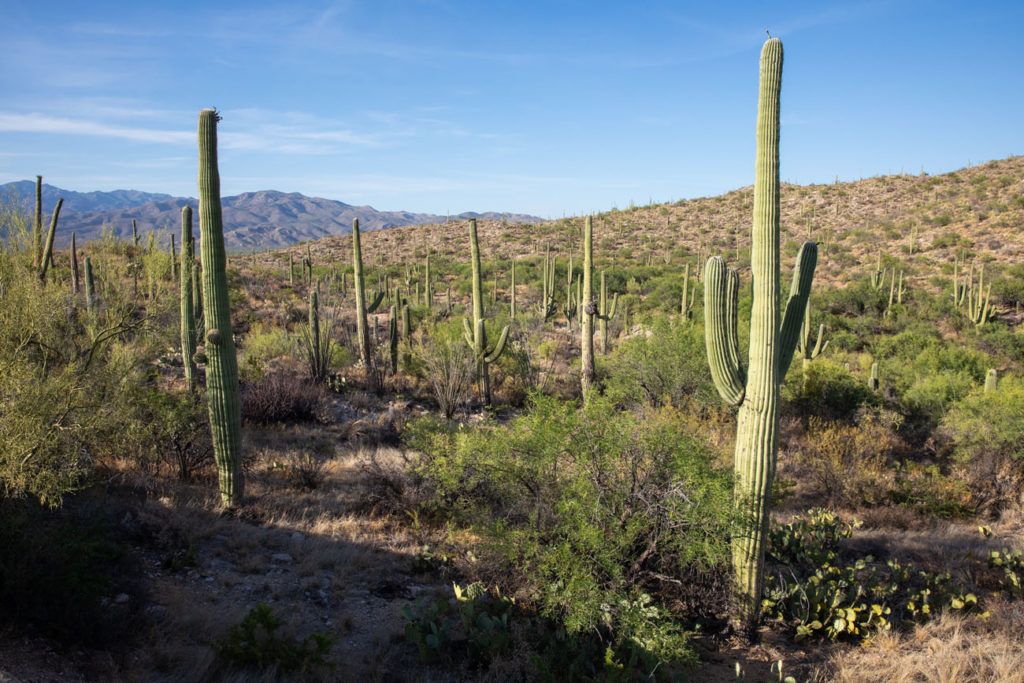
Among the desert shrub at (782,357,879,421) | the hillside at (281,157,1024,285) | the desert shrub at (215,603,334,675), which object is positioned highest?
the hillside at (281,157,1024,285)

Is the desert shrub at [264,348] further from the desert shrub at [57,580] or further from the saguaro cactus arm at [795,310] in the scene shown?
the saguaro cactus arm at [795,310]

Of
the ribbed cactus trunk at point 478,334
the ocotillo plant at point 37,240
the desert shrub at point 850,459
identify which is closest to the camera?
the desert shrub at point 850,459

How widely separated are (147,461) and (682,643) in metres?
7.46

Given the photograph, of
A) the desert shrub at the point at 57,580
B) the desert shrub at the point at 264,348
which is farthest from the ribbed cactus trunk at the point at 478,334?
the desert shrub at the point at 57,580

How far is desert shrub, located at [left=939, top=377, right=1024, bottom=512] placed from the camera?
10055mm

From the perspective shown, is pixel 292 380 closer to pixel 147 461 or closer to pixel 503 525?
pixel 147 461

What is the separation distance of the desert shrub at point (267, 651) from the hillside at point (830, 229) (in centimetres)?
3028

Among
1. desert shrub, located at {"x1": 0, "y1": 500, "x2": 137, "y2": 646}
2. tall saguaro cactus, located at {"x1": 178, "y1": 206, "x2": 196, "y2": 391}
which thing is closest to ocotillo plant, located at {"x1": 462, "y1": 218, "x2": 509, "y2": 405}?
tall saguaro cactus, located at {"x1": 178, "y1": 206, "x2": 196, "y2": 391}

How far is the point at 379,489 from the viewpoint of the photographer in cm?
891

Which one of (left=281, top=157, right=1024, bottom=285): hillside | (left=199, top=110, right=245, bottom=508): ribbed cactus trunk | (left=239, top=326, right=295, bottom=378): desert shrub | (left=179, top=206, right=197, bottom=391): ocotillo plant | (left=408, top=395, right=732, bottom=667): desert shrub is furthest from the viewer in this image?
(left=281, top=157, right=1024, bottom=285): hillside

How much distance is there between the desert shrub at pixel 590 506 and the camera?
19.0ft

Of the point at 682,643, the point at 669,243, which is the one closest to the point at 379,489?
the point at 682,643

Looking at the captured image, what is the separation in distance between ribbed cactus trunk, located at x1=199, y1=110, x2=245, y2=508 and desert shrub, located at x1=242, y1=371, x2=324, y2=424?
3761 millimetres

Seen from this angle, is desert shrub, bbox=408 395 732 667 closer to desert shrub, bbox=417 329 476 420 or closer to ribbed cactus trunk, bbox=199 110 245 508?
ribbed cactus trunk, bbox=199 110 245 508
